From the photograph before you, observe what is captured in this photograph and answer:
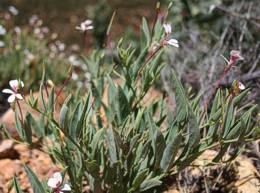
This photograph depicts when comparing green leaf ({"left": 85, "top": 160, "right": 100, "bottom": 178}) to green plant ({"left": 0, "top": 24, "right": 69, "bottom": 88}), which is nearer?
green leaf ({"left": 85, "top": 160, "right": 100, "bottom": 178})

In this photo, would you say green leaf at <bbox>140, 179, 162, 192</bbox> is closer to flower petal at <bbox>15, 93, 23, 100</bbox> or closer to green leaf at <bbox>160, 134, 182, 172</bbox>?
green leaf at <bbox>160, 134, 182, 172</bbox>

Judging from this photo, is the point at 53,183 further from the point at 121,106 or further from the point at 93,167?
the point at 121,106

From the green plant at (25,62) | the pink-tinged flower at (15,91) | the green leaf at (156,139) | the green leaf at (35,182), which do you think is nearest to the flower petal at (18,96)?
the pink-tinged flower at (15,91)

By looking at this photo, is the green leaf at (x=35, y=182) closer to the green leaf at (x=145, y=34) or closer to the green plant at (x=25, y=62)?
the green leaf at (x=145, y=34)

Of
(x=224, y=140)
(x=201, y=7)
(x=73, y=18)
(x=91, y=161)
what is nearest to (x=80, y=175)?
(x=91, y=161)

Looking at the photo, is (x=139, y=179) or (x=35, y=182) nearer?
(x=35, y=182)

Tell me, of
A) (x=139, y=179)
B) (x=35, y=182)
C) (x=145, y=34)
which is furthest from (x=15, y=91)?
(x=145, y=34)

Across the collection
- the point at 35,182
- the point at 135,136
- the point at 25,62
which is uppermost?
the point at 135,136

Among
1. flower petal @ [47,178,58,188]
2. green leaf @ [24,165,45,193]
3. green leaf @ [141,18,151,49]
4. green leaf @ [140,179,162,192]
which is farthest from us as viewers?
green leaf @ [141,18,151,49]

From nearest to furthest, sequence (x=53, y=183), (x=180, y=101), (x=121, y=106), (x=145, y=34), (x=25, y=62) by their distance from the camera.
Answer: (x=53, y=183)
(x=180, y=101)
(x=121, y=106)
(x=145, y=34)
(x=25, y=62)

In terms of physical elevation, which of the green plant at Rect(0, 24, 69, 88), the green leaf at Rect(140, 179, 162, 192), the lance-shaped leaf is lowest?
the green plant at Rect(0, 24, 69, 88)

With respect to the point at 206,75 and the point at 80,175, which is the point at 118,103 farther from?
the point at 206,75

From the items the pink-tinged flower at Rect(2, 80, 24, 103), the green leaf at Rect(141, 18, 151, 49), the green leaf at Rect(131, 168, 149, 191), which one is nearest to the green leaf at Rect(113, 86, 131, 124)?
the green leaf at Rect(141, 18, 151, 49)
